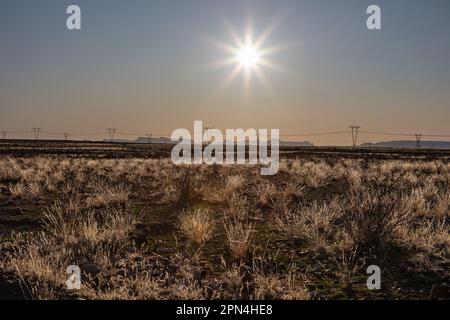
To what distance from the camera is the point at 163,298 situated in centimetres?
484

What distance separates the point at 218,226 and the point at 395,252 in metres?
3.86

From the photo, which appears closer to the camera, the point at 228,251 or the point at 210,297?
the point at 210,297

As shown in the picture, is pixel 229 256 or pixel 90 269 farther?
pixel 229 256

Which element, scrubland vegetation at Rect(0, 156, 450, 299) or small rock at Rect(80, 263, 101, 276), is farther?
small rock at Rect(80, 263, 101, 276)

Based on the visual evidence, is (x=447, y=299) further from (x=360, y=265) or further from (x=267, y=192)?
(x=267, y=192)

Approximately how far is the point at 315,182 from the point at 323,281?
12520 millimetres

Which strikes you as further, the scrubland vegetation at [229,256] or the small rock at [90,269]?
the small rock at [90,269]
